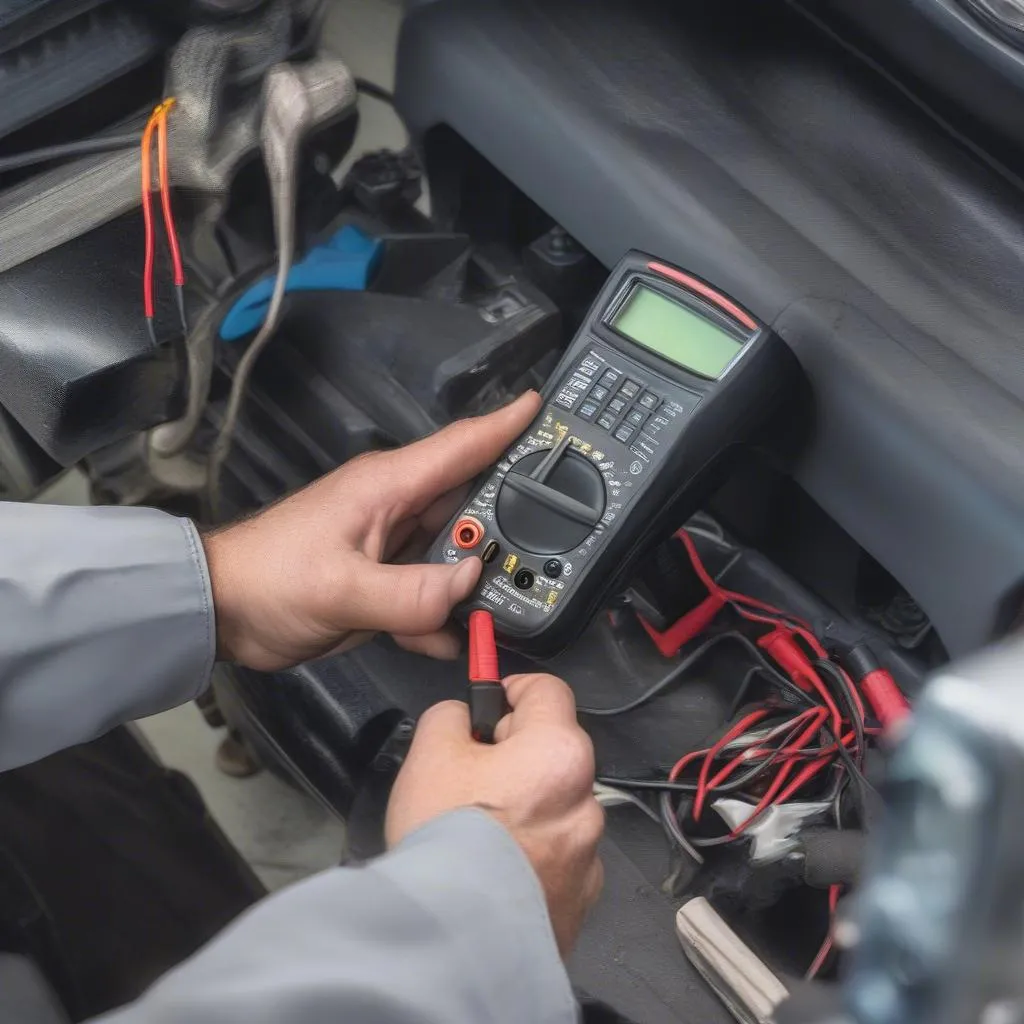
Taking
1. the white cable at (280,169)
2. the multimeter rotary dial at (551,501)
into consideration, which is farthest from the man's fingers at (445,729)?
the white cable at (280,169)

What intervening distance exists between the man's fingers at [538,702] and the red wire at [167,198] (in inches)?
13.6

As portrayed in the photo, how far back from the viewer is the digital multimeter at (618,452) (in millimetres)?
674

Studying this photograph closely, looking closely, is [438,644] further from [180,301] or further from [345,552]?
[180,301]

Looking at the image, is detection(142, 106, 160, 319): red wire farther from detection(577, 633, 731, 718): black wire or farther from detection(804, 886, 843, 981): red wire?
detection(804, 886, 843, 981): red wire

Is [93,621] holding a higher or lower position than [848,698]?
lower

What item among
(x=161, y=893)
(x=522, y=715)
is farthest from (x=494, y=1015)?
(x=161, y=893)

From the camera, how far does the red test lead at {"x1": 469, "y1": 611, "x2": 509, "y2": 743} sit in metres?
0.62

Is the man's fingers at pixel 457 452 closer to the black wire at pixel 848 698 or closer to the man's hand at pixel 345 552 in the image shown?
the man's hand at pixel 345 552

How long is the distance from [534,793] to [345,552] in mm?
200

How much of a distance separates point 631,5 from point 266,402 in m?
0.38

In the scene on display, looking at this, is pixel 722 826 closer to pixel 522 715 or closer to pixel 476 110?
pixel 522 715

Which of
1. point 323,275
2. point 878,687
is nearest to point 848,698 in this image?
point 878,687

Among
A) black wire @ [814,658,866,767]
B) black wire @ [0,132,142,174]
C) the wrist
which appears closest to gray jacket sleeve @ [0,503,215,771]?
the wrist

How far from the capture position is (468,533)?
0.69 m
